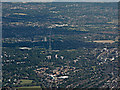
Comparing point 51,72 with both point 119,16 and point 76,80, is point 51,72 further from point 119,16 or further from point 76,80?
point 119,16

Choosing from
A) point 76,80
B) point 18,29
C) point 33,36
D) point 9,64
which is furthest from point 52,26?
point 76,80

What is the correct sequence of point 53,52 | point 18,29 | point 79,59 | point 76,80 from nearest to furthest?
point 76,80 < point 79,59 < point 53,52 < point 18,29

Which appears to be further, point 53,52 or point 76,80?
point 53,52

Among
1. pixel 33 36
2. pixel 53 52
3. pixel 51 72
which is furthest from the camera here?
pixel 33 36

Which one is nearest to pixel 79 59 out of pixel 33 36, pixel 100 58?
pixel 100 58

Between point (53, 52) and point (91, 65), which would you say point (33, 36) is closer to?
point (53, 52)

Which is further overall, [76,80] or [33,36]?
[33,36]
